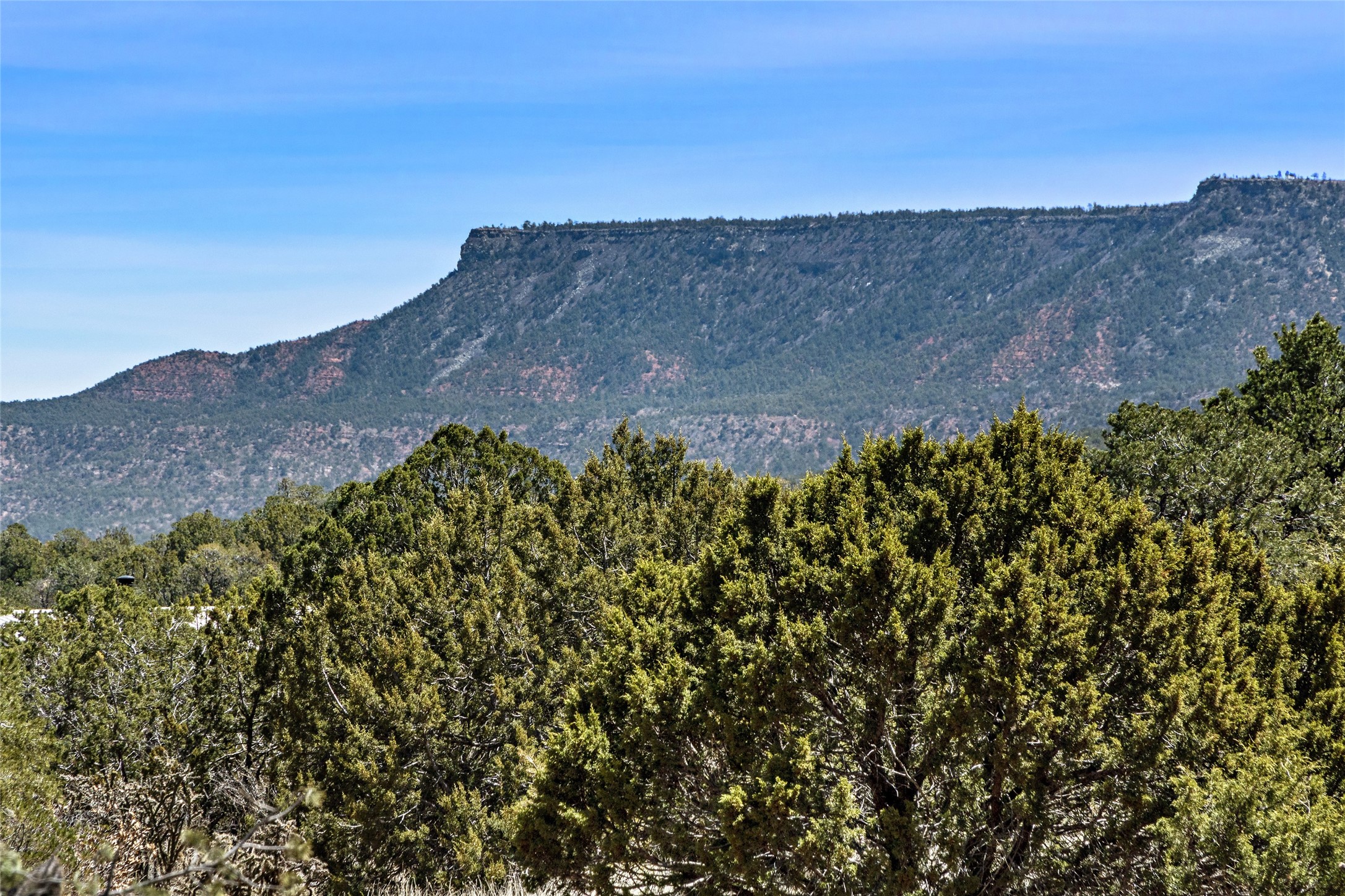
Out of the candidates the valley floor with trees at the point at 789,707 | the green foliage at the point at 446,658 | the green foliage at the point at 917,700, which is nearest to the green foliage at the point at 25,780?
the valley floor with trees at the point at 789,707

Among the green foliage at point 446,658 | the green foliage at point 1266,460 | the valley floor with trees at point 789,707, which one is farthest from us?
the green foliage at point 1266,460

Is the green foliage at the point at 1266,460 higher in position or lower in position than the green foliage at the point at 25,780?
higher

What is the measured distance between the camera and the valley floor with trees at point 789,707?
1053 centimetres

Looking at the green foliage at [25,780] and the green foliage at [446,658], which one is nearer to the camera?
the green foliage at [25,780]

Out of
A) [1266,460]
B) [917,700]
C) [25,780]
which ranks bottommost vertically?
A: [25,780]

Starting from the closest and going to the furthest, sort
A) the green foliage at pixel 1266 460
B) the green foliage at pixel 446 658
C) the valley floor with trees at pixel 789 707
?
the valley floor with trees at pixel 789 707 → the green foliage at pixel 446 658 → the green foliage at pixel 1266 460

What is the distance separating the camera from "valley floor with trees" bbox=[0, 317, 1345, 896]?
415 inches

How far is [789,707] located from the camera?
11578 mm

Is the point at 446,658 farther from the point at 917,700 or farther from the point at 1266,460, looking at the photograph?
the point at 1266,460

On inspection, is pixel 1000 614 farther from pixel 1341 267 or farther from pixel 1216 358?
pixel 1341 267

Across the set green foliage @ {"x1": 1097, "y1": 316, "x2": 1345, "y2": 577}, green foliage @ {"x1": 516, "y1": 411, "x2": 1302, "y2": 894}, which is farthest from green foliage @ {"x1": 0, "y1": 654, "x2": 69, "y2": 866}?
green foliage @ {"x1": 1097, "y1": 316, "x2": 1345, "y2": 577}

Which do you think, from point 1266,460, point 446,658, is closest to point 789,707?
point 446,658

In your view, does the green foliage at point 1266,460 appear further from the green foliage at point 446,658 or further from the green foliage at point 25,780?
the green foliage at point 25,780

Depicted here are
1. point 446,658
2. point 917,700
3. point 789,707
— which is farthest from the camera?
point 446,658
